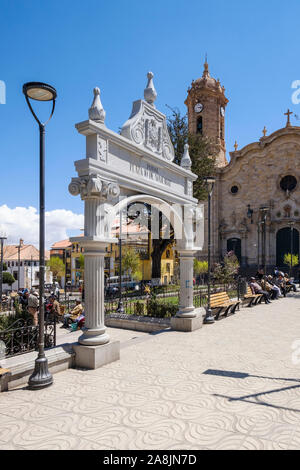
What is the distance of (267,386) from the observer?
5242mm

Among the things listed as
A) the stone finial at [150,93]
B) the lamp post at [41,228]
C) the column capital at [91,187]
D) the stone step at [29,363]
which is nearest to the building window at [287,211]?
the stone finial at [150,93]

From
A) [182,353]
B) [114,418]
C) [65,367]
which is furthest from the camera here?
[182,353]

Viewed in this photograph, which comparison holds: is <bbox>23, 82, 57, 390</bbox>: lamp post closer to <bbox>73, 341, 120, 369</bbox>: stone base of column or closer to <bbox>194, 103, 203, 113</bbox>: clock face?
<bbox>73, 341, 120, 369</bbox>: stone base of column

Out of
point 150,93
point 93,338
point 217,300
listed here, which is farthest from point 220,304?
point 150,93

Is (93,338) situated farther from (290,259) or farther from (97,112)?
(290,259)

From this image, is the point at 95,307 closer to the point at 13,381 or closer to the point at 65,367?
the point at 65,367

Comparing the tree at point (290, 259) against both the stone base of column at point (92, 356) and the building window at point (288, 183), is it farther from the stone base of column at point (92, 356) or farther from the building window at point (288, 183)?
the stone base of column at point (92, 356)

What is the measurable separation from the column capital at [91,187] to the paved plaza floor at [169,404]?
3337mm

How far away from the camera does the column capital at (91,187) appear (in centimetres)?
615

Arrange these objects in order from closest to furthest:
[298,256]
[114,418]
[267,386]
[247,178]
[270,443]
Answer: [270,443] < [114,418] < [267,386] < [298,256] < [247,178]

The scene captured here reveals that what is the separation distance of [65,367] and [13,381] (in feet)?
3.51

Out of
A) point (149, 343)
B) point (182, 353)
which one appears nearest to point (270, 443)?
point (182, 353)

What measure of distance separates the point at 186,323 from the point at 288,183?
30730 mm

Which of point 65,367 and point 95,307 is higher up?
point 95,307
